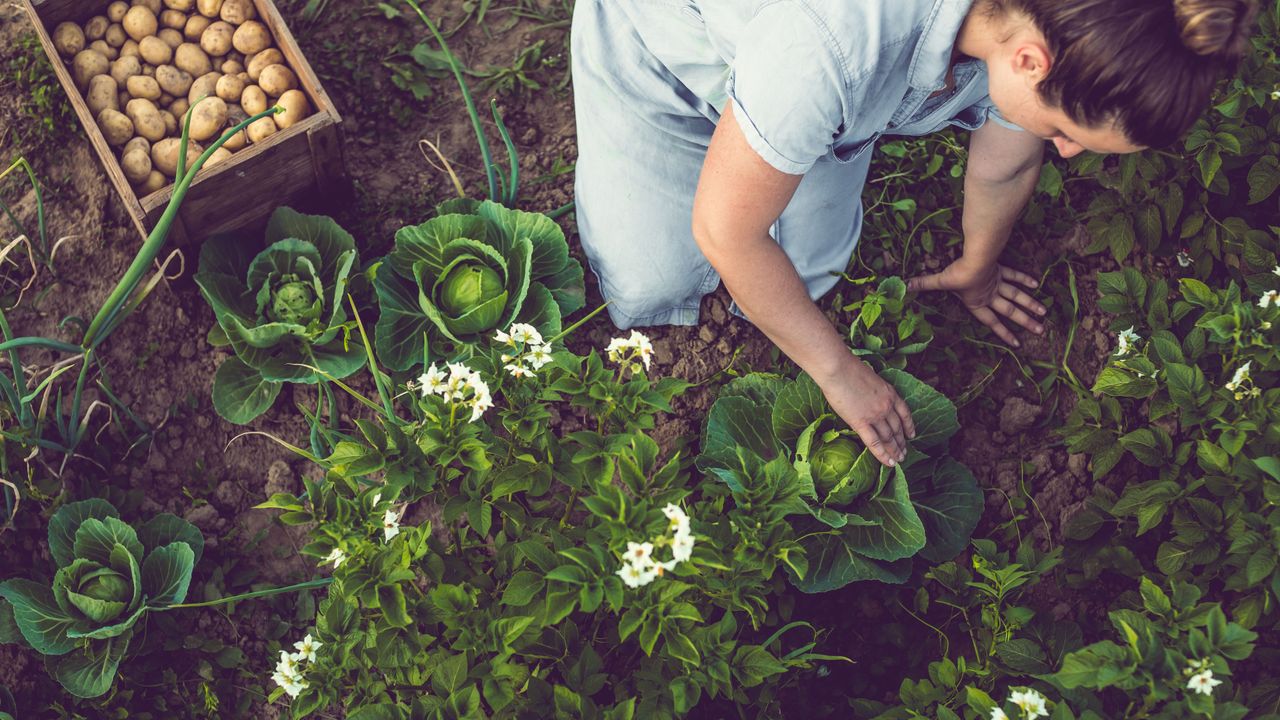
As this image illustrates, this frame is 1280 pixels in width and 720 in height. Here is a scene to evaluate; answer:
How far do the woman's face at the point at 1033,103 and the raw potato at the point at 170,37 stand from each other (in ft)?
6.08

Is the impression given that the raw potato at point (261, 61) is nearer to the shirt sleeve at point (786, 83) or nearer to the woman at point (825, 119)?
the woman at point (825, 119)

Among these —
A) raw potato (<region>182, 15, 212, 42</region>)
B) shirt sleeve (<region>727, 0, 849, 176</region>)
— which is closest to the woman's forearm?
shirt sleeve (<region>727, 0, 849, 176</region>)

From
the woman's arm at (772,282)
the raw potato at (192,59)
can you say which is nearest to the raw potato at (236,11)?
the raw potato at (192,59)

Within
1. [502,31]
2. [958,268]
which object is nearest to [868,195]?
[958,268]

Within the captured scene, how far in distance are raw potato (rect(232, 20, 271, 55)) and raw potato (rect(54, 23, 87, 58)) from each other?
1.09 feet

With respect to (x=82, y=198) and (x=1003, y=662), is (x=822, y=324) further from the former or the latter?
(x=82, y=198)

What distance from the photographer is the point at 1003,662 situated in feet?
5.57

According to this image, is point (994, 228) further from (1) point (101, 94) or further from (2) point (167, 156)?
(1) point (101, 94)

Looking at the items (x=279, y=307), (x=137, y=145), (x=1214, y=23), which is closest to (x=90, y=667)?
(x=279, y=307)

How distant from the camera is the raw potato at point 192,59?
7.13ft

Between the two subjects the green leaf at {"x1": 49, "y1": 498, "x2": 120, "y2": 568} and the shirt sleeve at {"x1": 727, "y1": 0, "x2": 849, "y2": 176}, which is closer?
the shirt sleeve at {"x1": 727, "y1": 0, "x2": 849, "y2": 176}

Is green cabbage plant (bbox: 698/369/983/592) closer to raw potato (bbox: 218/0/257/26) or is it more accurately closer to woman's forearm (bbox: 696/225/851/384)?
woman's forearm (bbox: 696/225/851/384)

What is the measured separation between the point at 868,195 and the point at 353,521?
166 cm

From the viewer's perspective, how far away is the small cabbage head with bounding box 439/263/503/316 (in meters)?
2.02
